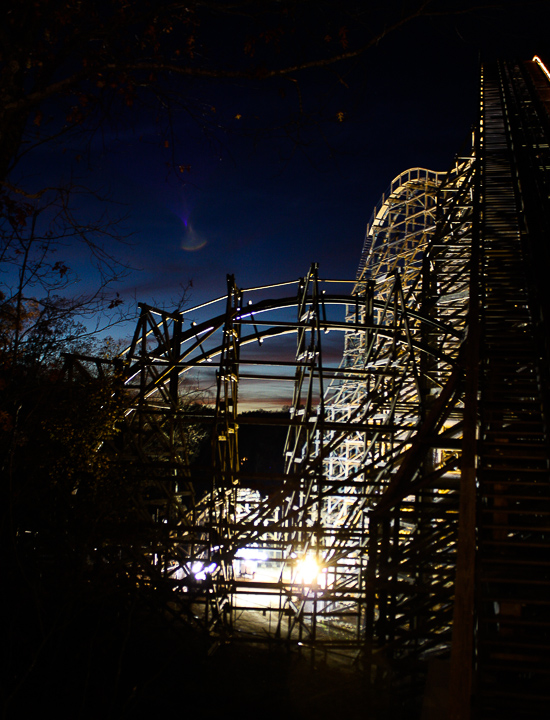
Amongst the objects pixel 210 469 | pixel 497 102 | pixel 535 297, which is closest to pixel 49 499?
pixel 210 469

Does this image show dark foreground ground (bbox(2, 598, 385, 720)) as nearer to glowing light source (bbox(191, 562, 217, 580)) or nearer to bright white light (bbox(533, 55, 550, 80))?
glowing light source (bbox(191, 562, 217, 580))

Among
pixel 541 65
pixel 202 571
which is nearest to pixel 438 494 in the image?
pixel 202 571

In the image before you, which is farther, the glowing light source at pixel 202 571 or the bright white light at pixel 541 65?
the bright white light at pixel 541 65

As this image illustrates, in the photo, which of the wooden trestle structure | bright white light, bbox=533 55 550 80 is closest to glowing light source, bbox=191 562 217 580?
the wooden trestle structure

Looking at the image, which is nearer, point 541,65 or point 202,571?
point 202,571

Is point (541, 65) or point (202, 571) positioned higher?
point (541, 65)

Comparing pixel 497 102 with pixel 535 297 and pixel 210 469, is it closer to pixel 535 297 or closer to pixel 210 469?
pixel 535 297

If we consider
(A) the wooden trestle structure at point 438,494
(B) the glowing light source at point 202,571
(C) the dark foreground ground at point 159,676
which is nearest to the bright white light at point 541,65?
(A) the wooden trestle structure at point 438,494

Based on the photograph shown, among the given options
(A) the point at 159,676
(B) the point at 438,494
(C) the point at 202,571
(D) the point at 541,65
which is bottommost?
(A) the point at 159,676

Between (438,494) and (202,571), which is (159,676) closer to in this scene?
(202,571)

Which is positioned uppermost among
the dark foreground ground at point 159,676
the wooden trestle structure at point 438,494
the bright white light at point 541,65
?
the bright white light at point 541,65

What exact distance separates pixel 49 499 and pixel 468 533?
8.15 m

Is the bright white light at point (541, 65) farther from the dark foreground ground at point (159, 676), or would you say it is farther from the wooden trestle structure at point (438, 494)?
the dark foreground ground at point (159, 676)

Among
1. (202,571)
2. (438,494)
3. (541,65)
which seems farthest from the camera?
(541,65)
